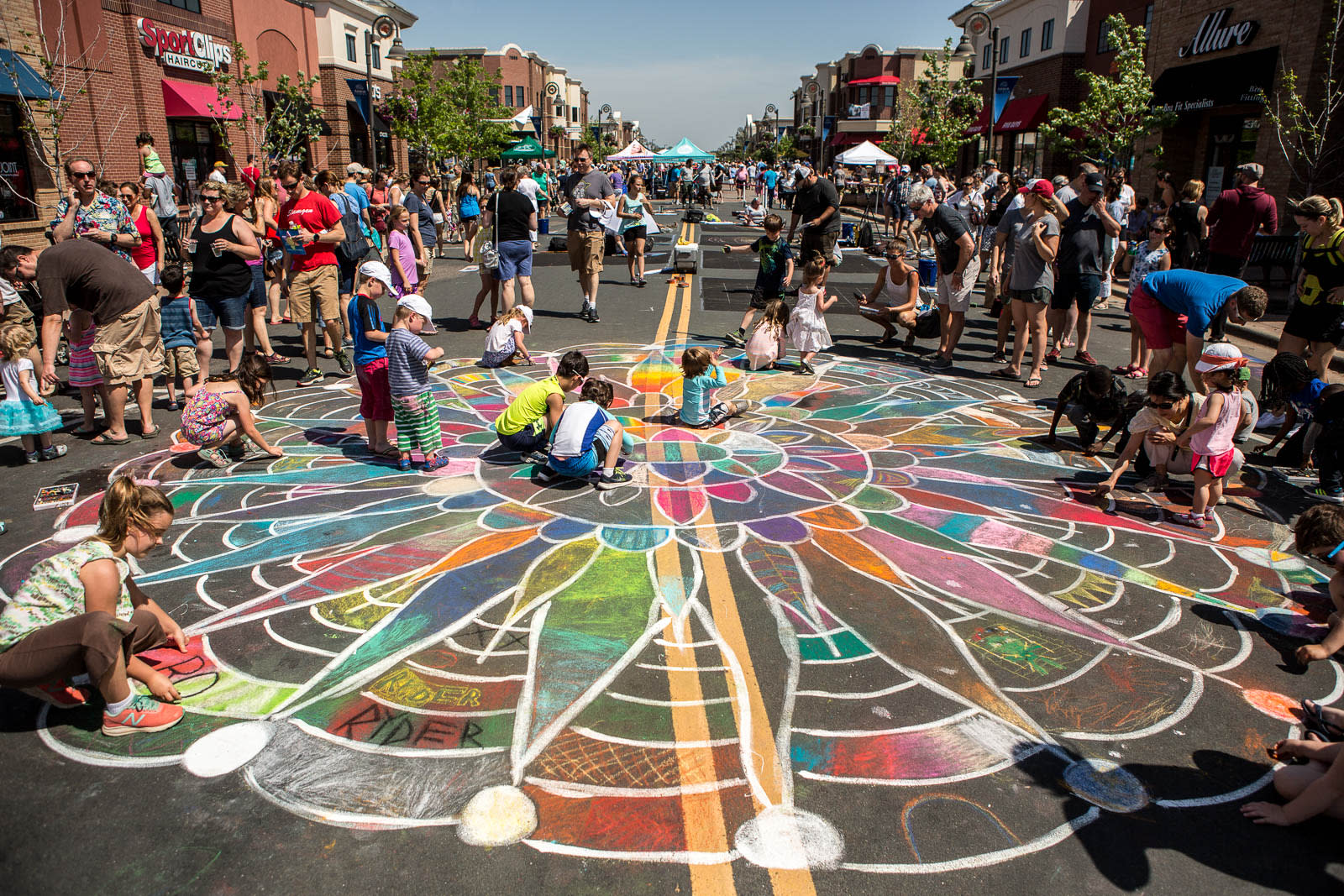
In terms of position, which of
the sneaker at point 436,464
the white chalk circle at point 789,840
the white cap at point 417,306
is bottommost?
the white chalk circle at point 789,840

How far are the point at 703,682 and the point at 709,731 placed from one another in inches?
14.2

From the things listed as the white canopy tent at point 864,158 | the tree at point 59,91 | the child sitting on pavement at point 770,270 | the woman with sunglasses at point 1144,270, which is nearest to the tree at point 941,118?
the white canopy tent at point 864,158

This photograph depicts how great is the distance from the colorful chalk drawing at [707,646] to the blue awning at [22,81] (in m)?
15.6

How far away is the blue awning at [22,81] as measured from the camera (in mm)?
17062

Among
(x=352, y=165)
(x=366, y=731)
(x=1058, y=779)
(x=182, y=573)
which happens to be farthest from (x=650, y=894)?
(x=352, y=165)

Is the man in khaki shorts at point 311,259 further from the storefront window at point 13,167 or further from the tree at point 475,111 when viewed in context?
the tree at point 475,111

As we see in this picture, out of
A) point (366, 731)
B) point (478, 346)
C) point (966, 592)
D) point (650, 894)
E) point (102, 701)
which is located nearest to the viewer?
point (650, 894)

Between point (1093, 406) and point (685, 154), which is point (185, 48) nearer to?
point (685, 154)

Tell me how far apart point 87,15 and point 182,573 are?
24478mm

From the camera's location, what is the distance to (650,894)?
2.75 metres

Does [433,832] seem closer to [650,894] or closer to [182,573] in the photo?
[650,894]

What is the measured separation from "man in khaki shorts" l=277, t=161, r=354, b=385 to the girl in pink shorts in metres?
7.98

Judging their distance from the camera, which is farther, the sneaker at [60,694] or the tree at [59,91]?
the tree at [59,91]

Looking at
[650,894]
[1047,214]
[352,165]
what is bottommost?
[650,894]
